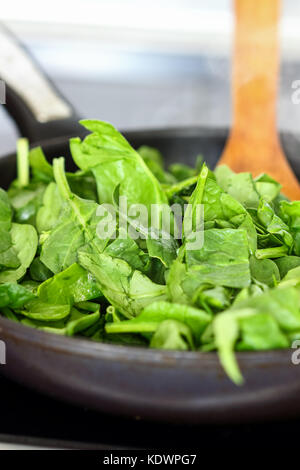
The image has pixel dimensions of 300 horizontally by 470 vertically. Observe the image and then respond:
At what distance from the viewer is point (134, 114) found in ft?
4.93

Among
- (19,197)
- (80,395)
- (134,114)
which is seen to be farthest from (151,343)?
(134,114)

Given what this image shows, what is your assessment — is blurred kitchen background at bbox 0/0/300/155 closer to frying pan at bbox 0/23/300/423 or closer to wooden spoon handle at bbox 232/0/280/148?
wooden spoon handle at bbox 232/0/280/148

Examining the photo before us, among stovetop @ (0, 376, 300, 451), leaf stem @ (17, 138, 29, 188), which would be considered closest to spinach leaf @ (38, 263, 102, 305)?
stovetop @ (0, 376, 300, 451)

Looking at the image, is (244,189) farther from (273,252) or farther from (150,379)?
(150,379)

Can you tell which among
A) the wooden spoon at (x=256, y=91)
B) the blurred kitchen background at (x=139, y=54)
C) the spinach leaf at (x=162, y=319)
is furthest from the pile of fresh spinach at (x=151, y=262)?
the blurred kitchen background at (x=139, y=54)

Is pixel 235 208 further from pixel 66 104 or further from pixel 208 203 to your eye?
pixel 66 104

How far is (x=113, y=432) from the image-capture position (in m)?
0.47

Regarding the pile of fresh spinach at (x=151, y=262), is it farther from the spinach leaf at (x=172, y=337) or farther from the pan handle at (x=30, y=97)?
the pan handle at (x=30, y=97)

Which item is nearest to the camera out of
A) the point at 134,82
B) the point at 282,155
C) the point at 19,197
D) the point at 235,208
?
the point at 235,208

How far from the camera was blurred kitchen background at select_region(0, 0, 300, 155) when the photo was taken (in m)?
1.38

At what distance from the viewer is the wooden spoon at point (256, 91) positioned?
0.85 metres

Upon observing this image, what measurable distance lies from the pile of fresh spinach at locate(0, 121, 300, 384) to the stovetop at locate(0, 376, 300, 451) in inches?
2.9

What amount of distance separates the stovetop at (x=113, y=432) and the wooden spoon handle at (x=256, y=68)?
1.69 ft
